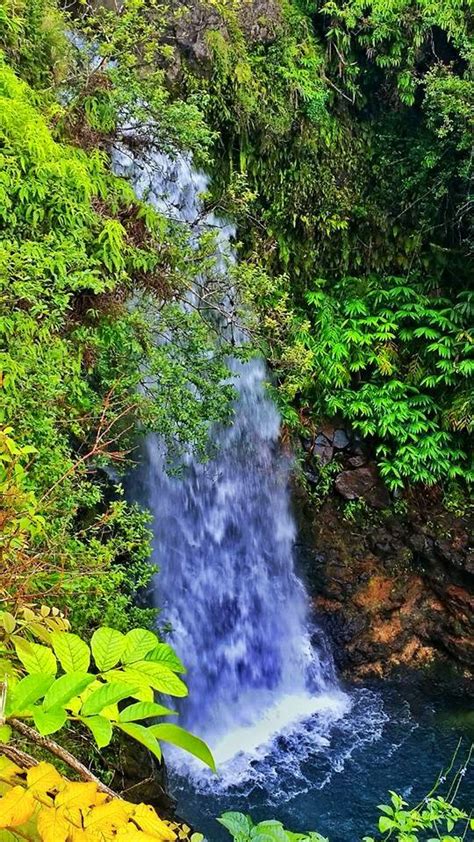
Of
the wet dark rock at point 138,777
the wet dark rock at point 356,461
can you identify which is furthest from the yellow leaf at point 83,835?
the wet dark rock at point 356,461

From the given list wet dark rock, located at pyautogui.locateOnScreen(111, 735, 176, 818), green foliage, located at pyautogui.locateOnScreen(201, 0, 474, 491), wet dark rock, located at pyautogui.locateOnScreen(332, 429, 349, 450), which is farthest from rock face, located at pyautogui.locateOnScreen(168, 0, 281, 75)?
wet dark rock, located at pyautogui.locateOnScreen(111, 735, 176, 818)

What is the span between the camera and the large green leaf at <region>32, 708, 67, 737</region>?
0.75 m

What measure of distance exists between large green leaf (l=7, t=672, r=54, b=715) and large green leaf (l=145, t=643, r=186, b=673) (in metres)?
0.21

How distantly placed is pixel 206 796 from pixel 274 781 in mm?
644

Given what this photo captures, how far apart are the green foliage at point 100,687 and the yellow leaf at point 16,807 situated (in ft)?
0.28

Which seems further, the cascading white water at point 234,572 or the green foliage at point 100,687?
the cascading white water at point 234,572

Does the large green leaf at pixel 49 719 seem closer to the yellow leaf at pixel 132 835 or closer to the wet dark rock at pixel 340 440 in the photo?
the yellow leaf at pixel 132 835

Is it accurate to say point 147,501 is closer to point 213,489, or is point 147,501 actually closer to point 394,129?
point 213,489

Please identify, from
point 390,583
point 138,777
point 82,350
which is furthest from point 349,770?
point 82,350

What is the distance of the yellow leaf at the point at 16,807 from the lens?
726mm

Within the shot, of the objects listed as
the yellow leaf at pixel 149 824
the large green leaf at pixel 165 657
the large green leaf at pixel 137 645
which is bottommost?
the yellow leaf at pixel 149 824

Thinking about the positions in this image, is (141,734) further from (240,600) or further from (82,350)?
(240,600)

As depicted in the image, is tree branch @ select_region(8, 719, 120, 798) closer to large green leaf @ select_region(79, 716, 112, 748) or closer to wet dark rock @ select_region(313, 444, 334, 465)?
large green leaf @ select_region(79, 716, 112, 748)

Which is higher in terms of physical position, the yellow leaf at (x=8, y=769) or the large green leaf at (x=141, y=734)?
the large green leaf at (x=141, y=734)
